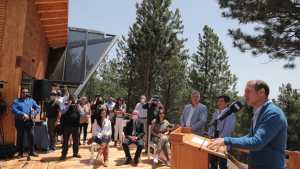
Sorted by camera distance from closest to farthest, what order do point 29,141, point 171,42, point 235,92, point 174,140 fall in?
point 174,140 → point 29,141 → point 171,42 → point 235,92

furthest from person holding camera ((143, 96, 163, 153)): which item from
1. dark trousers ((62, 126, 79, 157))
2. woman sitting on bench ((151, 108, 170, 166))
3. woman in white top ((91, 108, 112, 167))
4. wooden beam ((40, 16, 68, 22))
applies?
wooden beam ((40, 16, 68, 22))

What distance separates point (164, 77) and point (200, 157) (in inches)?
865

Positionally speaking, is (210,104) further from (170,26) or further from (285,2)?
(285,2)

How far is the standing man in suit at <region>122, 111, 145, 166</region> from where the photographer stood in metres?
8.70

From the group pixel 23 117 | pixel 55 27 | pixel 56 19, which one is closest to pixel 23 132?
pixel 23 117

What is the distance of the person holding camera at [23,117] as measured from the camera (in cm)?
839

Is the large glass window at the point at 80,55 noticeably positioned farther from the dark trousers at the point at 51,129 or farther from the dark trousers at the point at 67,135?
the dark trousers at the point at 67,135

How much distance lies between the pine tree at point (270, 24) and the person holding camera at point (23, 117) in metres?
7.83

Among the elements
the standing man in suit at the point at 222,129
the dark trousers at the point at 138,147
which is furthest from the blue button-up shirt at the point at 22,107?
the standing man in suit at the point at 222,129

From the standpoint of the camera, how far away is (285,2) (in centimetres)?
1110

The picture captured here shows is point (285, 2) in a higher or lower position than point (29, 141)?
higher

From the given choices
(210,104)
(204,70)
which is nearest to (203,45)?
(204,70)

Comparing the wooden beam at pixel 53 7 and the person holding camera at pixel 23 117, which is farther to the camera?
the wooden beam at pixel 53 7

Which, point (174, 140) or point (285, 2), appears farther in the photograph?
point (285, 2)
